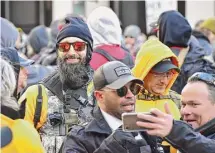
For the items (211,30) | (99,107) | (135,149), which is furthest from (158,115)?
(211,30)

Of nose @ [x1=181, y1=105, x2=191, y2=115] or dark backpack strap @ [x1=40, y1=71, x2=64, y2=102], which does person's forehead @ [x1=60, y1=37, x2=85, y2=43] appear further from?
nose @ [x1=181, y1=105, x2=191, y2=115]

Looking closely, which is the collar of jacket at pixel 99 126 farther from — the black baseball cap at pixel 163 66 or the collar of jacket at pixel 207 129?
the black baseball cap at pixel 163 66

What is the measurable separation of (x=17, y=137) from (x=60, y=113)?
1723mm

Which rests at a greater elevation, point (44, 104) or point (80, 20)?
point (80, 20)

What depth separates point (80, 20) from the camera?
20.5 ft

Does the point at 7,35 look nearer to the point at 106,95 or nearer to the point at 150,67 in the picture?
the point at 150,67

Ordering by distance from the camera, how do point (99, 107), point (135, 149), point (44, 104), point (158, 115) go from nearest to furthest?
point (158, 115) < point (135, 149) < point (99, 107) < point (44, 104)

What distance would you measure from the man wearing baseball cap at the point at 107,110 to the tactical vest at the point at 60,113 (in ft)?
2.25

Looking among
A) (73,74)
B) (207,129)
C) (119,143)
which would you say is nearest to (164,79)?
(73,74)

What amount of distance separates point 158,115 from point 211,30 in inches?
250

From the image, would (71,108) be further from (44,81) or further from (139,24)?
(139,24)

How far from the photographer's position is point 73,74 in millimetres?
5668

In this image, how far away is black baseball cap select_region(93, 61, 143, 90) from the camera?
15.2 feet

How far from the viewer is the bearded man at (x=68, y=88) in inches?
213
